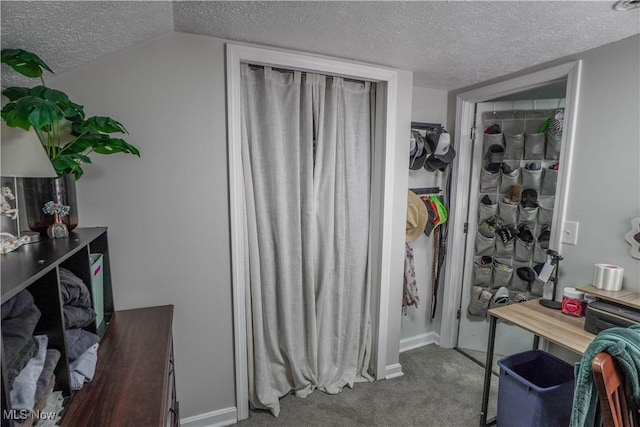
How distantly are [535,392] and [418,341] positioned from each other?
136cm

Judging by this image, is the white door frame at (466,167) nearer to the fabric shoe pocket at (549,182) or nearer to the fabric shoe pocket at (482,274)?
the fabric shoe pocket at (482,274)

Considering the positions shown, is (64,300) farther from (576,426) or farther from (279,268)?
(576,426)

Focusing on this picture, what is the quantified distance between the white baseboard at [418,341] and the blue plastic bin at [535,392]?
1047mm

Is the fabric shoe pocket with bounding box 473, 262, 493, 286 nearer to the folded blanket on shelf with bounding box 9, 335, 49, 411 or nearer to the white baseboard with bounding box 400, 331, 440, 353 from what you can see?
the white baseboard with bounding box 400, 331, 440, 353

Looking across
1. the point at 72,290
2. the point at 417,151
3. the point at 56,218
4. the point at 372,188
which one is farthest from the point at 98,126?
the point at 417,151

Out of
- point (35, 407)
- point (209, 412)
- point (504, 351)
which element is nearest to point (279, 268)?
point (209, 412)

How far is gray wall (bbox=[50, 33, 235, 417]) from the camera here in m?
1.49

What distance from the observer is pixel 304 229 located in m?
2.03

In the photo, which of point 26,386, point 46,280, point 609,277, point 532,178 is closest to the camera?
point 26,386

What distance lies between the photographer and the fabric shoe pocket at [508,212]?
2.52 meters

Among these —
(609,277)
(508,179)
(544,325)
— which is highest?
(508,179)

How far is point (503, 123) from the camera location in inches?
99.7

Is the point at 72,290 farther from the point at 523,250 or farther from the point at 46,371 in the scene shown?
the point at 523,250

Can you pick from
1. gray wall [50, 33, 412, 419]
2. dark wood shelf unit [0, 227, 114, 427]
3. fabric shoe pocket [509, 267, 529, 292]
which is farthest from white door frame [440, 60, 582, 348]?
dark wood shelf unit [0, 227, 114, 427]
